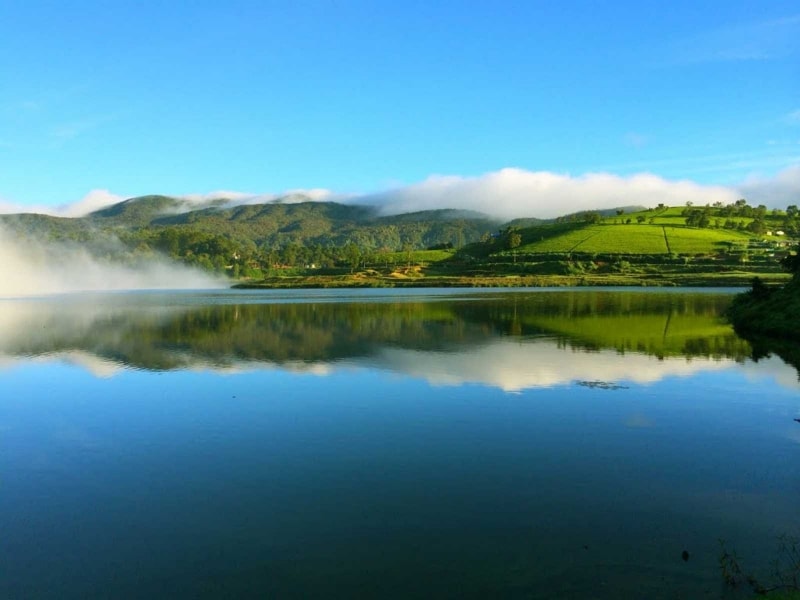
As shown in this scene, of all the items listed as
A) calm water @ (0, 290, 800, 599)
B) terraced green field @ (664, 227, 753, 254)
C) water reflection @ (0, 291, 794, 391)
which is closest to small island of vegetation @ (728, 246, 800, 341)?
water reflection @ (0, 291, 794, 391)

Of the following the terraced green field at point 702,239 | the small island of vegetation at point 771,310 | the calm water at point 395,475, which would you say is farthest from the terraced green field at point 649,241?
the calm water at point 395,475

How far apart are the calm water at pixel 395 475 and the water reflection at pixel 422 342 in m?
0.53

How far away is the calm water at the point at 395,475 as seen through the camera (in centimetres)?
1072

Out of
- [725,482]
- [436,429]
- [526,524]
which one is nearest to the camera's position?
[526,524]

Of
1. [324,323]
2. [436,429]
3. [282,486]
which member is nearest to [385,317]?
[324,323]

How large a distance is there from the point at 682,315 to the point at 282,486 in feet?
192

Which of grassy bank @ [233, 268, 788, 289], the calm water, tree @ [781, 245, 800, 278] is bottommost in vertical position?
grassy bank @ [233, 268, 788, 289]

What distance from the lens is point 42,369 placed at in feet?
111

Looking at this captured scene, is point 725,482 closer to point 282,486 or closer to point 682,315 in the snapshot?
point 282,486

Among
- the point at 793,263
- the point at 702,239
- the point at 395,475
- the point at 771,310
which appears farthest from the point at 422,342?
the point at 702,239

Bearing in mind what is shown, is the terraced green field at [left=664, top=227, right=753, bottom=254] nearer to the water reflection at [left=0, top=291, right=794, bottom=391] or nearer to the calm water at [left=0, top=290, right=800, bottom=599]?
the water reflection at [left=0, top=291, right=794, bottom=391]

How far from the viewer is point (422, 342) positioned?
43.4 meters

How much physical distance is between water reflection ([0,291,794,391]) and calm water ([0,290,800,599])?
53cm

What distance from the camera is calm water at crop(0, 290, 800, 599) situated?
1072 centimetres
